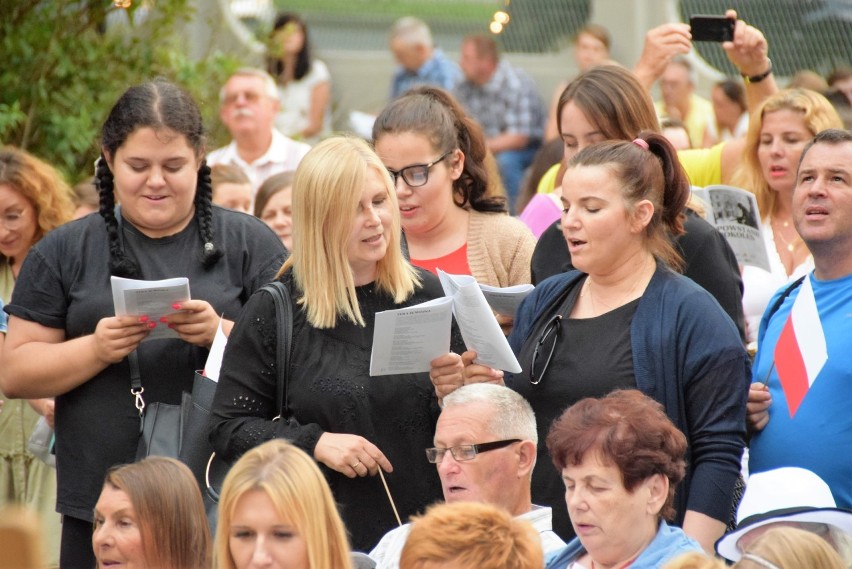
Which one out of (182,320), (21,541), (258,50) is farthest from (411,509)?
(258,50)

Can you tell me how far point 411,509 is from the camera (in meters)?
4.44

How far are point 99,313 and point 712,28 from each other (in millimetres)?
3287

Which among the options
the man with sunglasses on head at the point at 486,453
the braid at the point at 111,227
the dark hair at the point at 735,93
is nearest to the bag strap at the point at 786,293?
the man with sunglasses on head at the point at 486,453

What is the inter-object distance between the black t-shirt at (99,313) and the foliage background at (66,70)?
2.78 m

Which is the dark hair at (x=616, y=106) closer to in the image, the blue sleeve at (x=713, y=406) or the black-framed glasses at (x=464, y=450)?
the blue sleeve at (x=713, y=406)

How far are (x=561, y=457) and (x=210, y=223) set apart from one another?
5.32 feet

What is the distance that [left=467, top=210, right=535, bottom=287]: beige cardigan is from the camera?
5449mm

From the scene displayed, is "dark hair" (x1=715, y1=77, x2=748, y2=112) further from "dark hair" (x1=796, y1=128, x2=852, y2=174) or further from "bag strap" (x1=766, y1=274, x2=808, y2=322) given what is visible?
"bag strap" (x1=766, y1=274, x2=808, y2=322)

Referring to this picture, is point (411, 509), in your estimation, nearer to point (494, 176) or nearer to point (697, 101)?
point (494, 176)

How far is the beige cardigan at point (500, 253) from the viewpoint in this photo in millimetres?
5449

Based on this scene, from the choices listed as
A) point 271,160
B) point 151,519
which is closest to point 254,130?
point 271,160

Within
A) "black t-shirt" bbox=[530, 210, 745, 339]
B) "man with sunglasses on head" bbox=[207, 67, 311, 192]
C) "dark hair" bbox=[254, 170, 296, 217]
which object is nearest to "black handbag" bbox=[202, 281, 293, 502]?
"black t-shirt" bbox=[530, 210, 745, 339]

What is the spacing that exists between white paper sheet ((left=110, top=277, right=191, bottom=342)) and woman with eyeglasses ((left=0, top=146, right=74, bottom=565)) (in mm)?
1989

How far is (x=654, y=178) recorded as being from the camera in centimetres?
453
